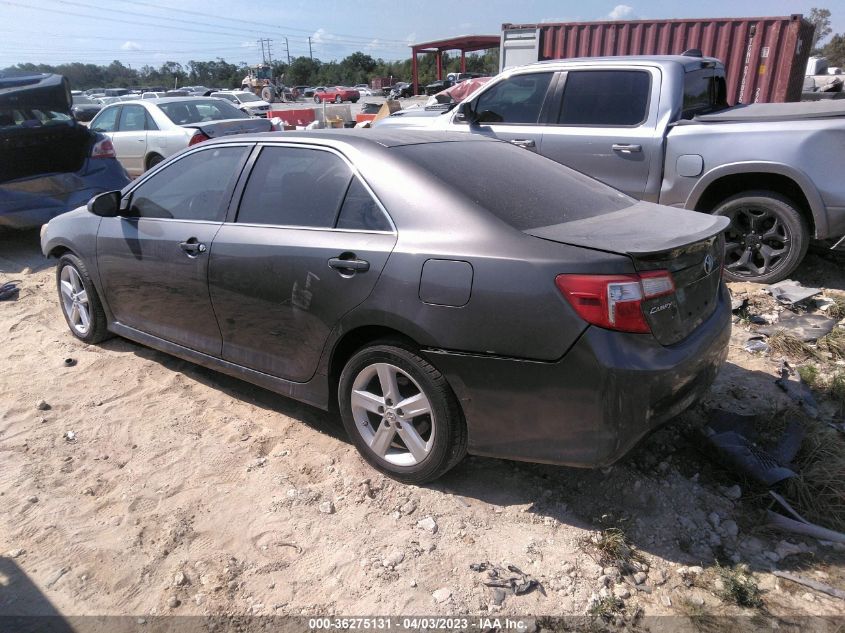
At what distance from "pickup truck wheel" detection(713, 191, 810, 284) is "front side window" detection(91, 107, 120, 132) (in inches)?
378

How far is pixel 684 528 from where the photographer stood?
108 inches

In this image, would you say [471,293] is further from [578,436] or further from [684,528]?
[684,528]

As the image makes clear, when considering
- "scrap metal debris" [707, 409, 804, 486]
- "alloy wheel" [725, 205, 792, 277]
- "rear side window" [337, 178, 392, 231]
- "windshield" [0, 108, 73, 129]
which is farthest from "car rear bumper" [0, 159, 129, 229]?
"scrap metal debris" [707, 409, 804, 486]

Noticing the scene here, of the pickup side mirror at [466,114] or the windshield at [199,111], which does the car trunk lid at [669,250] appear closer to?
the pickup side mirror at [466,114]

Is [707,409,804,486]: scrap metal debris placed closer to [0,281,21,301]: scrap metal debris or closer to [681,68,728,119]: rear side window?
[681,68,728,119]: rear side window

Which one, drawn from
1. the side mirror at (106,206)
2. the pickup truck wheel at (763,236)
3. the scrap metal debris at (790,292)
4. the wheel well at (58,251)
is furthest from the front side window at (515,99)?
the wheel well at (58,251)

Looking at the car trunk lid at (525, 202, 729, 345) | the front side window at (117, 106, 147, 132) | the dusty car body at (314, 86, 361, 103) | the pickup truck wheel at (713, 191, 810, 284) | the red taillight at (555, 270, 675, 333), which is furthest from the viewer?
the dusty car body at (314, 86, 361, 103)

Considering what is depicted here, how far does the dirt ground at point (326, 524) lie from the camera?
2430 millimetres

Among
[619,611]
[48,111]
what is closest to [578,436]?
[619,611]

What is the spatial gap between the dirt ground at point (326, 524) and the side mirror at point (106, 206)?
1224 millimetres

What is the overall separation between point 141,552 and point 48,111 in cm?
672

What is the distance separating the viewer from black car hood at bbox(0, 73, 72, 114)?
7105 millimetres

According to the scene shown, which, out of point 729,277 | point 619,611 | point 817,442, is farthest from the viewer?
point 729,277

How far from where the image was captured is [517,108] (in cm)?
659
